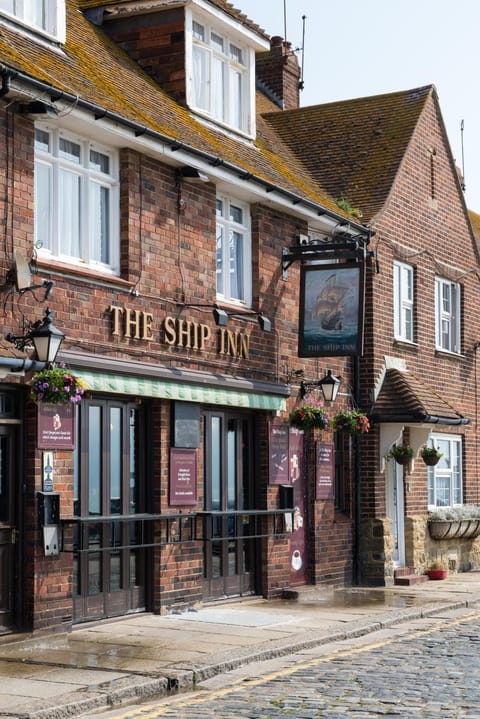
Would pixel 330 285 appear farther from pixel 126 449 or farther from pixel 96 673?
pixel 96 673

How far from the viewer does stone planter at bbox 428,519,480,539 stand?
22.0 m

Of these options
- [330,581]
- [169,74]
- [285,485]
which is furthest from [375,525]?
[169,74]

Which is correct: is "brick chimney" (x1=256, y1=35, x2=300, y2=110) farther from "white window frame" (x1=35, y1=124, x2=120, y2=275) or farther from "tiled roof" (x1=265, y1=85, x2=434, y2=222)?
"white window frame" (x1=35, y1=124, x2=120, y2=275)

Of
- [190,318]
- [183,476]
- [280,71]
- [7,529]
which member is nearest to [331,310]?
[190,318]

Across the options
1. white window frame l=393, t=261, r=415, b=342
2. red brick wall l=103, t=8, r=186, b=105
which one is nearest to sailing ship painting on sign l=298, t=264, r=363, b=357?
red brick wall l=103, t=8, r=186, b=105

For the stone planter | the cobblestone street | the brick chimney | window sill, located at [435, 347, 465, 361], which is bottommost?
the cobblestone street

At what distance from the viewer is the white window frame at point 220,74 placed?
1723 cm

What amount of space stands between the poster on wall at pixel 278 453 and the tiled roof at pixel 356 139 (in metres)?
5.06

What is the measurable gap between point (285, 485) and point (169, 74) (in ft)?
19.9

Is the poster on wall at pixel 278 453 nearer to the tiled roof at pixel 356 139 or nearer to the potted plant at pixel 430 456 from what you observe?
the potted plant at pixel 430 456

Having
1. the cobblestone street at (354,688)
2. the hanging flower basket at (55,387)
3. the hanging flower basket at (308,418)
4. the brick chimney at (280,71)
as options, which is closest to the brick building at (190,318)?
the hanging flower basket at (308,418)

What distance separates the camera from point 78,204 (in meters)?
13.9

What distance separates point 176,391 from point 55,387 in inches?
118

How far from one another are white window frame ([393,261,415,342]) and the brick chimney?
5621 millimetres
